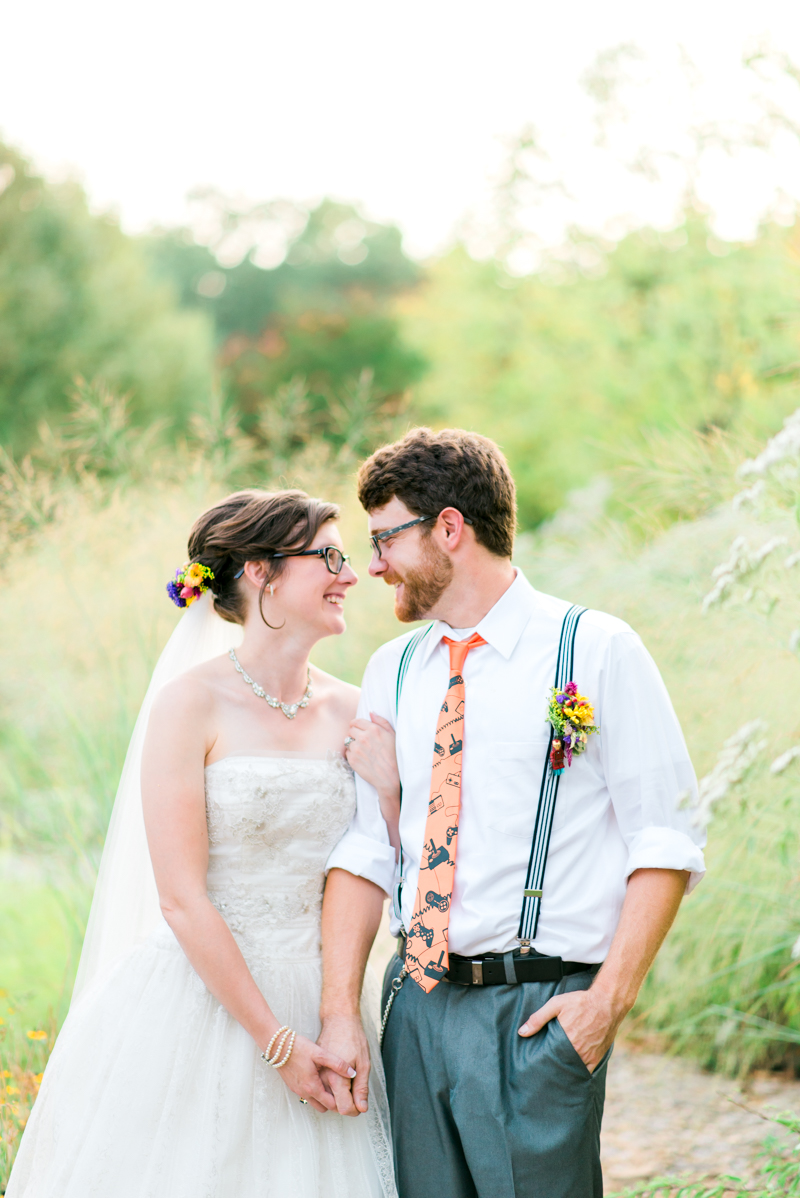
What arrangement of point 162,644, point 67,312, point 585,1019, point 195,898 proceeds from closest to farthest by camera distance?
point 585,1019 < point 195,898 < point 162,644 < point 67,312

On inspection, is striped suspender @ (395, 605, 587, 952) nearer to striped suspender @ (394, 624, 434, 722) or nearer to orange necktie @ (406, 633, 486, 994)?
orange necktie @ (406, 633, 486, 994)

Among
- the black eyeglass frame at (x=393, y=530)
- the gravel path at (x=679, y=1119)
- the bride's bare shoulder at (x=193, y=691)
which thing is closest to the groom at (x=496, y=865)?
the black eyeglass frame at (x=393, y=530)

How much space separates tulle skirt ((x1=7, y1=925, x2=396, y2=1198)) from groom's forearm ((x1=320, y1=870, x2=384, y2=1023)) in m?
0.06

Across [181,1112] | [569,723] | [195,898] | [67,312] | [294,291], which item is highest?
[294,291]

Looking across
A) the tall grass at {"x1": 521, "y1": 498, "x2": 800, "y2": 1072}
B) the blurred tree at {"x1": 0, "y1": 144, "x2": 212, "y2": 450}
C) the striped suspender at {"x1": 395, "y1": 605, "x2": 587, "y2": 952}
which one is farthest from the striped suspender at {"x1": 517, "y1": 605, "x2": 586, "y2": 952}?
the blurred tree at {"x1": 0, "y1": 144, "x2": 212, "y2": 450}

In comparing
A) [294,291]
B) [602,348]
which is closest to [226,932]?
[602,348]

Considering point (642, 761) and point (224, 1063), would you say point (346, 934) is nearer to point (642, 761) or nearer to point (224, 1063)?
point (224, 1063)

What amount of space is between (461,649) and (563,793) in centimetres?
39

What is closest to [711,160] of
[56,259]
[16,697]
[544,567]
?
[544,567]

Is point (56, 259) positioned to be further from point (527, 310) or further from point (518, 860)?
point (518, 860)

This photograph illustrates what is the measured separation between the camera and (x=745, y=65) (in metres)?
3.61

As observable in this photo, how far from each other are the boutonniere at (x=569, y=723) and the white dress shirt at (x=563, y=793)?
4 centimetres

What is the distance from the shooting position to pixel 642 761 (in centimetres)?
204

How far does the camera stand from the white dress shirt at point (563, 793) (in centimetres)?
204
